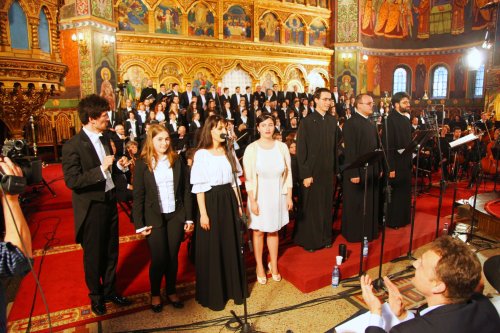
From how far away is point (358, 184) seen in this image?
512cm

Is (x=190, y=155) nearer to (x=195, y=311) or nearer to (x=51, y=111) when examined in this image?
(x=195, y=311)

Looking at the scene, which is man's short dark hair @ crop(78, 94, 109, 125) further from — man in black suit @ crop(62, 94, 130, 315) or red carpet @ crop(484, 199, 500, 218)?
red carpet @ crop(484, 199, 500, 218)

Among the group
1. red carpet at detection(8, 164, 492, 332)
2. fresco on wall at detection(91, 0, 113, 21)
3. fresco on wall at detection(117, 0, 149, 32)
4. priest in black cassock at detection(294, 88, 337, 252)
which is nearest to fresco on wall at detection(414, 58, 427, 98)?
fresco on wall at detection(117, 0, 149, 32)

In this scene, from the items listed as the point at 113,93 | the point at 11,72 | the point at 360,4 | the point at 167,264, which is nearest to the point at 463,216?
the point at 167,264

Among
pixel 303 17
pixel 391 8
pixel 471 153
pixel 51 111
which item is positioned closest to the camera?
pixel 471 153

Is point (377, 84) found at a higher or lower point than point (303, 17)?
lower

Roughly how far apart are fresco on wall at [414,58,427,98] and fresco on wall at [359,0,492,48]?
3.94ft

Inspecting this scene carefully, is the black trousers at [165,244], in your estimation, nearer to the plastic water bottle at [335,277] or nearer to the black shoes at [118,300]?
the black shoes at [118,300]

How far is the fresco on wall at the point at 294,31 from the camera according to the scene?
18.4m

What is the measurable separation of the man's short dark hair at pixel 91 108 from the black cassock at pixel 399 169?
172 inches

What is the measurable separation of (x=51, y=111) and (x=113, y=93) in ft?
7.42

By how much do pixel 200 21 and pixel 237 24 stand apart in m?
1.83

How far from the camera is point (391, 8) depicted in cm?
2281

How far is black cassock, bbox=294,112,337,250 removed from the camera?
16.0 feet
